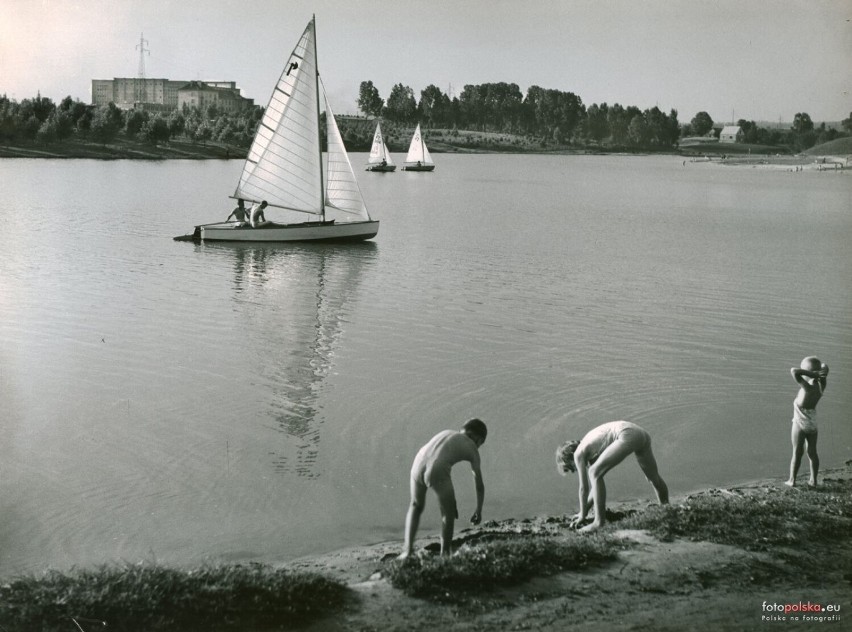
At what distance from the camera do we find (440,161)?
151375 mm

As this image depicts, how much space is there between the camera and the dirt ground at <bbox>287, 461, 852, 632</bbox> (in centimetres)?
742

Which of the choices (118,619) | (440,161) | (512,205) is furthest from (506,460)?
(440,161)

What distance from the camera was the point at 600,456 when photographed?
9.77m

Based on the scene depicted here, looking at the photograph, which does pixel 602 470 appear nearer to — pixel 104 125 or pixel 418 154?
pixel 104 125

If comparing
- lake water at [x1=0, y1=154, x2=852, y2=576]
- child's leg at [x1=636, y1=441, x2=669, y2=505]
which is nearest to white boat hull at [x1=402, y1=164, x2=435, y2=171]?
lake water at [x1=0, y1=154, x2=852, y2=576]

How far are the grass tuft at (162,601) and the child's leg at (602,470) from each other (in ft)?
10.8

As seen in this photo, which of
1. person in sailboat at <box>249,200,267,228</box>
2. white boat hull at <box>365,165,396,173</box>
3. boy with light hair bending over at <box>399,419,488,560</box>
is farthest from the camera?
white boat hull at <box>365,165,396,173</box>

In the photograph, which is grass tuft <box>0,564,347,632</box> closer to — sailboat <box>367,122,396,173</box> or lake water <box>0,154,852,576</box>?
lake water <box>0,154,852,576</box>

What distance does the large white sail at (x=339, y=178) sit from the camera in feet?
127

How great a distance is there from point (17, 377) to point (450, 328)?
10.2 m

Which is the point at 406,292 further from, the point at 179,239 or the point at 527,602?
the point at 527,602

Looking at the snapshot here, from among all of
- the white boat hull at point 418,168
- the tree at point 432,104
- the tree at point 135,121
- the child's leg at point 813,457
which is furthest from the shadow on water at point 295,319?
the tree at point 432,104

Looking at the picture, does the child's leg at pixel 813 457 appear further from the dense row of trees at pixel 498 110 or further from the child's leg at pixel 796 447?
the dense row of trees at pixel 498 110

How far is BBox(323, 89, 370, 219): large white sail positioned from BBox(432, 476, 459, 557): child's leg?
30.5m
